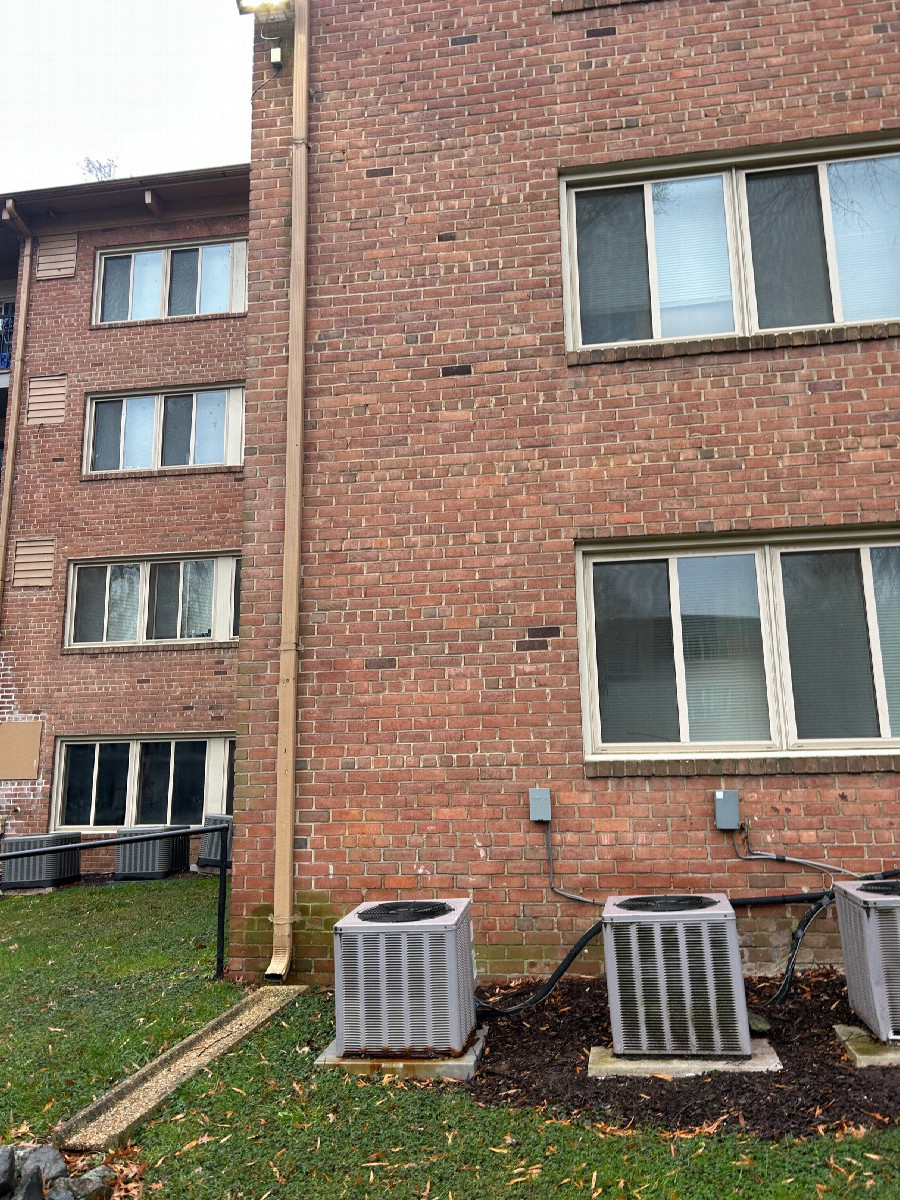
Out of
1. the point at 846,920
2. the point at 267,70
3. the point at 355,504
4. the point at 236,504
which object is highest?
the point at 267,70

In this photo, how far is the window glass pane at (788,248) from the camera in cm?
627

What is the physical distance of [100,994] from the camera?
5.94 m

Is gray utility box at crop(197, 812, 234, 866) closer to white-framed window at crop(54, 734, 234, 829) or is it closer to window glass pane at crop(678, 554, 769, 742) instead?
white-framed window at crop(54, 734, 234, 829)

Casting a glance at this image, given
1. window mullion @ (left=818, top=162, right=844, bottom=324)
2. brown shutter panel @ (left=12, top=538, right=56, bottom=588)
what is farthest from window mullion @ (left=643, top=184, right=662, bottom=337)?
brown shutter panel @ (left=12, top=538, right=56, bottom=588)

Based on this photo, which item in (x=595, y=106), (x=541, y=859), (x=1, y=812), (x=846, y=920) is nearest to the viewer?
(x=846, y=920)

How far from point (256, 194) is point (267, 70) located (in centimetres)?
110

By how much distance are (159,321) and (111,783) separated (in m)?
7.83

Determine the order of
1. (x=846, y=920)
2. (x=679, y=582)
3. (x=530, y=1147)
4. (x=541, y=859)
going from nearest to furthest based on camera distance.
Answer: (x=530, y=1147) < (x=846, y=920) < (x=541, y=859) < (x=679, y=582)

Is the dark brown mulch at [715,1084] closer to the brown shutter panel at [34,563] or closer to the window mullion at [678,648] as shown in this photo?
the window mullion at [678,648]

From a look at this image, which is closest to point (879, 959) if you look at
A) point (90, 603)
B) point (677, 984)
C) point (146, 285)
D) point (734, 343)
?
point (677, 984)

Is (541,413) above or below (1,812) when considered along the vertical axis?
above

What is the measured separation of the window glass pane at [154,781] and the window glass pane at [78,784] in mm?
851

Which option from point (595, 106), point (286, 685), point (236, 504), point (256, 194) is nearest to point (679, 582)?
point (286, 685)

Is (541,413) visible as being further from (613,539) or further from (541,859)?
(541,859)
